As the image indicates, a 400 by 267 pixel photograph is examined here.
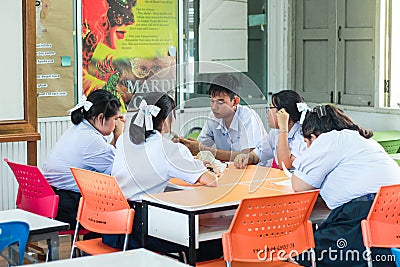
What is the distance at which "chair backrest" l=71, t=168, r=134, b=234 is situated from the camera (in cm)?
379

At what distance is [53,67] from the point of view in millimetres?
6160

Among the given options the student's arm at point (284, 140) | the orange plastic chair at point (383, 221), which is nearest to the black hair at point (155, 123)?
the student's arm at point (284, 140)

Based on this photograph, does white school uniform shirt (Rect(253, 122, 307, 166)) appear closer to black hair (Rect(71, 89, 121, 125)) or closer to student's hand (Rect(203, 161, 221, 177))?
student's hand (Rect(203, 161, 221, 177))

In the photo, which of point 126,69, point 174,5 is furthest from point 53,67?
point 174,5

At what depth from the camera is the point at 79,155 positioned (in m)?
4.76

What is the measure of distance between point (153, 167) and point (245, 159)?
104 cm

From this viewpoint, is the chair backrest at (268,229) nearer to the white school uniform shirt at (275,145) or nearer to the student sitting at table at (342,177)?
the student sitting at table at (342,177)

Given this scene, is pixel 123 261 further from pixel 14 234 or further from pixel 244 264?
pixel 244 264

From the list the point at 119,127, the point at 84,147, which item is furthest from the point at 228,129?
the point at 84,147

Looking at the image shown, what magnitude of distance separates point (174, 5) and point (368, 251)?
153 inches

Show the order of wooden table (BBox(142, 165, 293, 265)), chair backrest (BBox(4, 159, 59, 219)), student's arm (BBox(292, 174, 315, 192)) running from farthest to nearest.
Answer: chair backrest (BBox(4, 159, 59, 219))
student's arm (BBox(292, 174, 315, 192))
wooden table (BBox(142, 165, 293, 265))

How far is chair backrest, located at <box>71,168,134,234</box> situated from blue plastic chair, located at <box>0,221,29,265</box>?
→ 803mm

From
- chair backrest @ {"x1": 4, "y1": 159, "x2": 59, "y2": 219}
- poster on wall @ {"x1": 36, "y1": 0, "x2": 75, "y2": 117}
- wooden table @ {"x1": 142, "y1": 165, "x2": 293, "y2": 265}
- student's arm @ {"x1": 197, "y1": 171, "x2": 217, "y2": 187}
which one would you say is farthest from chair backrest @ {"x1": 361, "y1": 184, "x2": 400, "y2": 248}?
poster on wall @ {"x1": 36, "y1": 0, "x2": 75, "y2": 117}

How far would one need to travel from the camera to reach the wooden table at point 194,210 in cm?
351
